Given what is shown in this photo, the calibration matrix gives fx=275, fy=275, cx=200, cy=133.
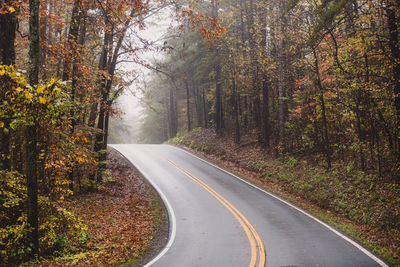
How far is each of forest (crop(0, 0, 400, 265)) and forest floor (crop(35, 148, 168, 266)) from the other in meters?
0.67

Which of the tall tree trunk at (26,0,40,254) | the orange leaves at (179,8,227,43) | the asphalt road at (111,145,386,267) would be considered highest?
the orange leaves at (179,8,227,43)

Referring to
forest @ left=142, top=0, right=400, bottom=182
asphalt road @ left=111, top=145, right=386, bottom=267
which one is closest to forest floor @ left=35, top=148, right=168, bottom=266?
asphalt road @ left=111, top=145, right=386, bottom=267

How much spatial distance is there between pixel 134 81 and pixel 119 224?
858 centimetres

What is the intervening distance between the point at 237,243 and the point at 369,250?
409cm

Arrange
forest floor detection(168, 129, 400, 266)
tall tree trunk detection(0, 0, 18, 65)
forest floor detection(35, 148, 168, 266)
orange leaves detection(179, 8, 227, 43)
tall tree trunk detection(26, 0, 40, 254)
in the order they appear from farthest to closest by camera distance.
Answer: forest floor detection(168, 129, 400, 266) → orange leaves detection(179, 8, 227, 43) → forest floor detection(35, 148, 168, 266) → tall tree trunk detection(0, 0, 18, 65) → tall tree trunk detection(26, 0, 40, 254)

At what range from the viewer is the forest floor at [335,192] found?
9898mm

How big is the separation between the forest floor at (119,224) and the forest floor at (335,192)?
22.6ft

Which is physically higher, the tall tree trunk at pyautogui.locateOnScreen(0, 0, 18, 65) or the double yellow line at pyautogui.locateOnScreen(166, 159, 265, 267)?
the tall tree trunk at pyautogui.locateOnScreen(0, 0, 18, 65)

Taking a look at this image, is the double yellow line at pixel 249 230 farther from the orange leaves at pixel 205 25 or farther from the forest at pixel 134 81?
the orange leaves at pixel 205 25

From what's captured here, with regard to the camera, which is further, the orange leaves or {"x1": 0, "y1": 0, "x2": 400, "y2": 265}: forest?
the orange leaves

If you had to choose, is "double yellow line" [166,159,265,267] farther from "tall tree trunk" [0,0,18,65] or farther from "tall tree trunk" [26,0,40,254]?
"tall tree trunk" [0,0,18,65]

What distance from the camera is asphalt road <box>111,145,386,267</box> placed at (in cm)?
796

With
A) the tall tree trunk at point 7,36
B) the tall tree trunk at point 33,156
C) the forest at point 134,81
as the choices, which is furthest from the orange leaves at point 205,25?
the tall tree trunk at point 7,36

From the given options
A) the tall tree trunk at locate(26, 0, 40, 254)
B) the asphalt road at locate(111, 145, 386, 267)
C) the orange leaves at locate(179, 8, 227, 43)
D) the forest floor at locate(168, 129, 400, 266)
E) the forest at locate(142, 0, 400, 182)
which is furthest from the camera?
the forest at locate(142, 0, 400, 182)
